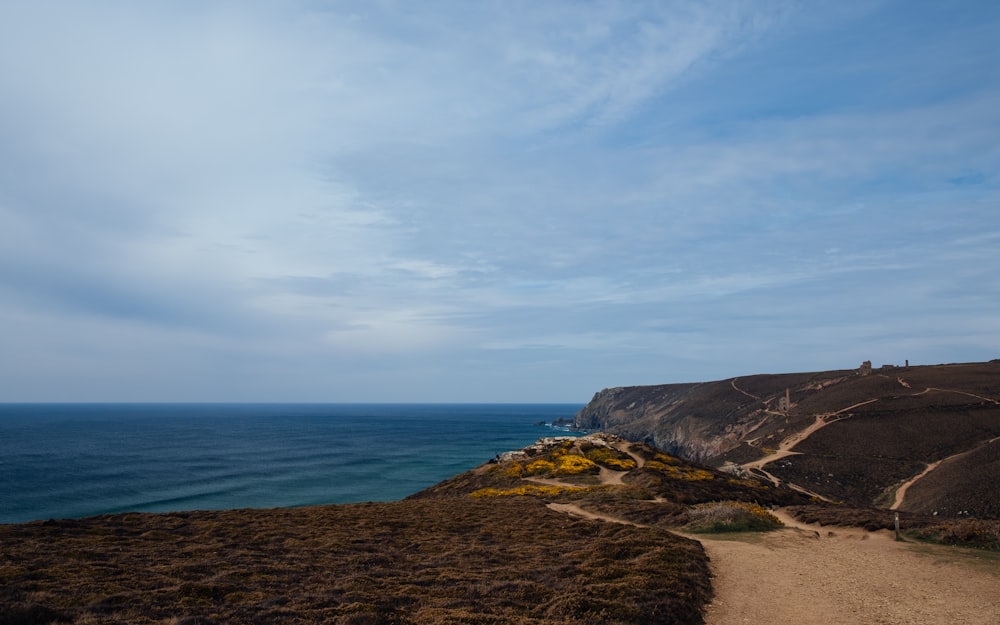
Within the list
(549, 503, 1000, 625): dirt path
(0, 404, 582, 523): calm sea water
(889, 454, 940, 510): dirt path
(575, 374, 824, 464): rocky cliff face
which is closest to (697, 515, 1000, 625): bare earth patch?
(549, 503, 1000, 625): dirt path

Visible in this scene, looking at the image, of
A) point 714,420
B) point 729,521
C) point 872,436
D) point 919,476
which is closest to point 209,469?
point 729,521

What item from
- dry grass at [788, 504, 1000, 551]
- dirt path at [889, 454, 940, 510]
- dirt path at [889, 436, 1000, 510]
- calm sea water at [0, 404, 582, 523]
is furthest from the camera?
calm sea water at [0, 404, 582, 523]

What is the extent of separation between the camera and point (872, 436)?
63.2 meters

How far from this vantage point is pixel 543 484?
39.8 m

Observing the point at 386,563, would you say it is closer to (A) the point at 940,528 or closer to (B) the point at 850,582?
(B) the point at 850,582

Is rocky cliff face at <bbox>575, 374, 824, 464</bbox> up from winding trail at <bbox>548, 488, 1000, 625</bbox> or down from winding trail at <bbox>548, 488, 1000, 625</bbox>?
down

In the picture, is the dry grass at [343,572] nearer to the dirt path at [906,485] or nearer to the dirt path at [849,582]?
the dirt path at [849,582]

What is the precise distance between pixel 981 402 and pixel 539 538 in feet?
252

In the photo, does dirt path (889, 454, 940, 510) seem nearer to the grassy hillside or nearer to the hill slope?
the hill slope

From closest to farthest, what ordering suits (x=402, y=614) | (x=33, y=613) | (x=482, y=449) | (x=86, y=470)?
(x=33, y=613) < (x=402, y=614) < (x=86, y=470) < (x=482, y=449)

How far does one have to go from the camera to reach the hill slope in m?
46.8

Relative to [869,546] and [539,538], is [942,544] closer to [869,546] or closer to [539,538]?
[869,546]

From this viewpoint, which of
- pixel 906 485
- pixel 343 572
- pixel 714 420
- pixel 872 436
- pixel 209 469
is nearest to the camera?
pixel 343 572

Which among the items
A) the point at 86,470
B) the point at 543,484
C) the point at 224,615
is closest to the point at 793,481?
the point at 543,484
